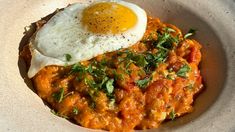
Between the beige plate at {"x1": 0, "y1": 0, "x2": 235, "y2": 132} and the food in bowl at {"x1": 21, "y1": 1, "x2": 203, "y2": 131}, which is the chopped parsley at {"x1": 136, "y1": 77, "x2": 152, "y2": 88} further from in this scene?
the beige plate at {"x1": 0, "y1": 0, "x2": 235, "y2": 132}

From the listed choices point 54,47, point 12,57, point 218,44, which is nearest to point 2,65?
point 12,57

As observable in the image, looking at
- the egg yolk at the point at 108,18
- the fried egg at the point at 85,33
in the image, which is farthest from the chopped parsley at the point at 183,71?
the egg yolk at the point at 108,18

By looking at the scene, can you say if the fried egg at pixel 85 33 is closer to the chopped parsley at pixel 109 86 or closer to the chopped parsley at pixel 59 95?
the chopped parsley at pixel 59 95

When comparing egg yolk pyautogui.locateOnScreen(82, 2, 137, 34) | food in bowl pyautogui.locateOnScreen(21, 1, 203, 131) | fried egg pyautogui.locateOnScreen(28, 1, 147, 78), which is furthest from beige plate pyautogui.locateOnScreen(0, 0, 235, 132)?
egg yolk pyautogui.locateOnScreen(82, 2, 137, 34)

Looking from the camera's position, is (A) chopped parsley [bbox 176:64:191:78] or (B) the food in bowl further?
(A) chopped parsley [bbox 176:64:191:78]

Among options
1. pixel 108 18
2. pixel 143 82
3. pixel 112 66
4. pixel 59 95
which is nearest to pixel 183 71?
pixel 143 82

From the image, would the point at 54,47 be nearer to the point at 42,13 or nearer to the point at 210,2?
the point at 42,13

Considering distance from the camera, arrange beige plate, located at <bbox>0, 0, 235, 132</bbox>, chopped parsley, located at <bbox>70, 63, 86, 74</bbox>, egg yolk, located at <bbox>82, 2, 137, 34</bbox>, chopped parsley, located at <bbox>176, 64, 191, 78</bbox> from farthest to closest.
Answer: egg yolk, located at <bbox>82, 2, 137, 34</bbox>, chopped parsley, located at <bbox>176, 64, 191, 78</bbox>, chopped parsley, located at <bbox>70, 63, 86, 74</bbox>, beige plate, located at <bbox>0, 0, 235, 132</bbox>

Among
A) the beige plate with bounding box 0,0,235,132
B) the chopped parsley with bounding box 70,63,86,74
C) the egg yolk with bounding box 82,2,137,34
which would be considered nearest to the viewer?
the beige plate with bounding box 0,0,235,132
